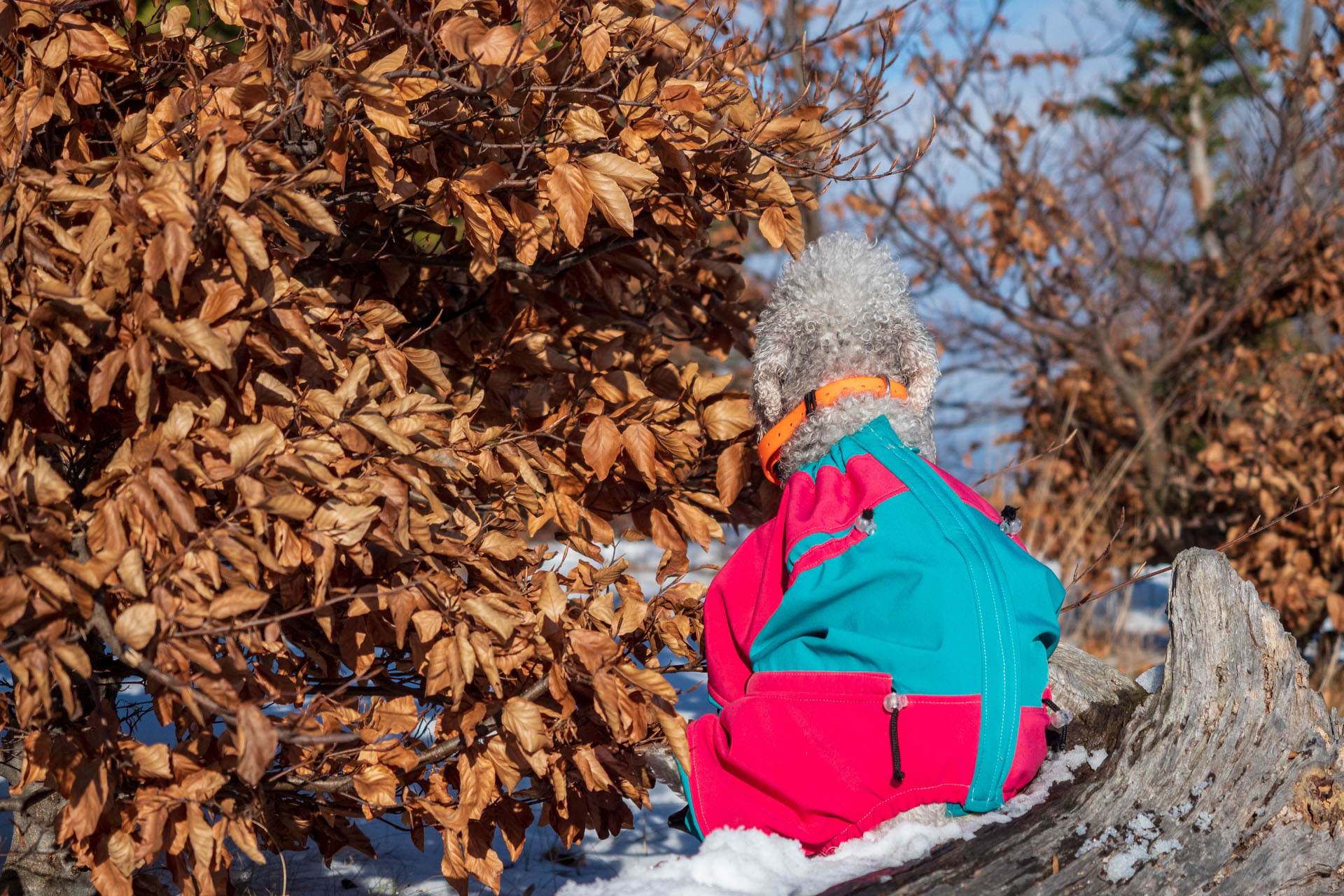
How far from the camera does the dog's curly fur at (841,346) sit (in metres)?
2.09

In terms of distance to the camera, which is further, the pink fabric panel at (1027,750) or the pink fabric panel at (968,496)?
the pink fabric panel at (968,496)

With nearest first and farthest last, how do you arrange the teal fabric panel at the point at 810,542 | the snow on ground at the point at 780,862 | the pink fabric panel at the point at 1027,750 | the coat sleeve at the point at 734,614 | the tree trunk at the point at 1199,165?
the snow on ground at the point at 780,862 → the teal fabric panel at the point at 810,542 → the pink fabric panel at the point at 1027,750 → the coat sleeve at the point at 734,614 → the tree trunk at the point at 1199,165

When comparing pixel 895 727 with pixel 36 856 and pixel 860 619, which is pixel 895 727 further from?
pixel 36 856

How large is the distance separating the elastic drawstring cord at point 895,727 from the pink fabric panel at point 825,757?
0.01 m

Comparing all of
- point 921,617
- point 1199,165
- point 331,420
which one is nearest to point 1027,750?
point 921,617

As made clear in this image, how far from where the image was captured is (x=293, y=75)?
1608 millimetres

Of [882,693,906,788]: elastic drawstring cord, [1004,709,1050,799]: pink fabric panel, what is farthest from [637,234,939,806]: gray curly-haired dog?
[1004,709,1050,799]: pink fabric panel

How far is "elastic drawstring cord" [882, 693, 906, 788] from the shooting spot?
1.77 meters

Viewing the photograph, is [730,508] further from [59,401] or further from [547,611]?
[59,401]

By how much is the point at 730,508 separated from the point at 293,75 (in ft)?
4.95

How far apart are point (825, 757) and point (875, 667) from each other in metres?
0.20

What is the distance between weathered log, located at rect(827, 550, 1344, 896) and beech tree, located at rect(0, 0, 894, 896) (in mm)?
637

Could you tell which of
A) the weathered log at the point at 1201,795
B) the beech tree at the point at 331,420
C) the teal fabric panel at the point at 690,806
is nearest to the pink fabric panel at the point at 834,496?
the beech tree at the point at 331,420

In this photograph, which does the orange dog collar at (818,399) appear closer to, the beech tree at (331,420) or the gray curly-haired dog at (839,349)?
the gray curly-haired dog at (839,349)
